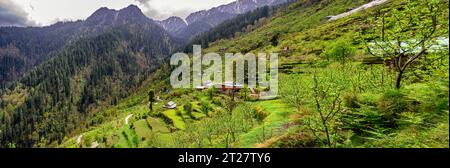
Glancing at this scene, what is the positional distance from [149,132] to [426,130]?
58370 millimetres

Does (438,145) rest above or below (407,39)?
below

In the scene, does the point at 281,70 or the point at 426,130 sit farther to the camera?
the point at 281,70

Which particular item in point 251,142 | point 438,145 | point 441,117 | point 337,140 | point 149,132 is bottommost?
point 149,132
